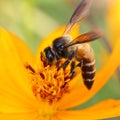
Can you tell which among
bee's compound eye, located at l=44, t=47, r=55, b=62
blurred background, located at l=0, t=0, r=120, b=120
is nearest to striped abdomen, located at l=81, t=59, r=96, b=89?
bee's compound eye, located at l=44, t=47, r=55, b=62

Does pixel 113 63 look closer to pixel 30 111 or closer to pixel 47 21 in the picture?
pixel 30 111

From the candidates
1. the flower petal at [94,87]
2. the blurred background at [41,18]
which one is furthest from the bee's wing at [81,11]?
the blurred background at [41,18]

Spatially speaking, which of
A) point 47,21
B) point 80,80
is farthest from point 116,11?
point 80,80

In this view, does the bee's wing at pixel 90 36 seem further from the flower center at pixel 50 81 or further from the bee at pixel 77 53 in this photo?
the flower center at pixel 50 81

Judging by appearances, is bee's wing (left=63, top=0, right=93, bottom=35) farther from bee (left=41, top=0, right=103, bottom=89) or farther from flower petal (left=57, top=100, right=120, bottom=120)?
flower petal (left=57, top=100, right=120, bottom=120)

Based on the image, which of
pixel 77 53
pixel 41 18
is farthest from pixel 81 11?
pixel 41 18

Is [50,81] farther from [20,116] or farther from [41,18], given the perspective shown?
[41,18]
